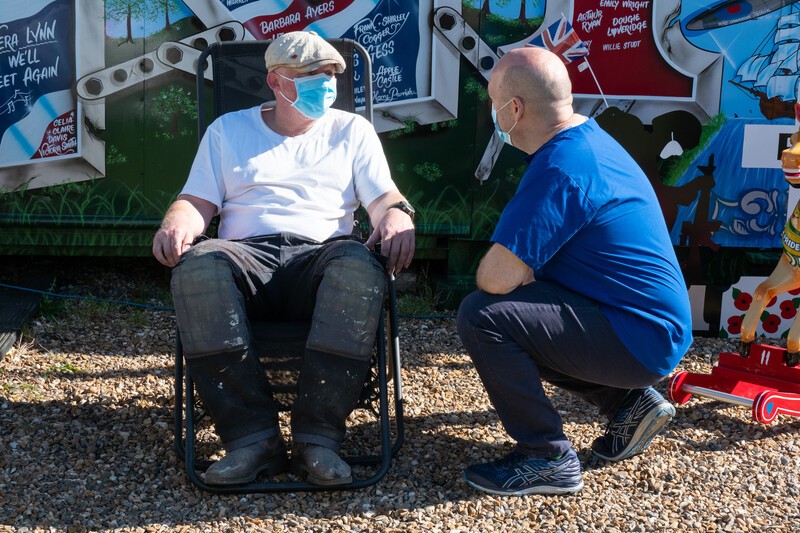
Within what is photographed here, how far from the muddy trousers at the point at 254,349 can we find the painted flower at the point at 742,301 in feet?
9.51

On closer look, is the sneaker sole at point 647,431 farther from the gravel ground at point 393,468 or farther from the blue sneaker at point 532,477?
the blue sneaker at point 532,477

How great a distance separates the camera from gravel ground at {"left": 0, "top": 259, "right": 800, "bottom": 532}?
3062 millimetres

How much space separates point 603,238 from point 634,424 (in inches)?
31.7

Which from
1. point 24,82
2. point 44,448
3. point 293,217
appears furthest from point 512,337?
point 24,82

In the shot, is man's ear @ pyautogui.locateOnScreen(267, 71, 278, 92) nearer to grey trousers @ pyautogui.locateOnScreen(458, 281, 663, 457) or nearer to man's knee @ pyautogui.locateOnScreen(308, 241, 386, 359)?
man's knee @ pyautogui.locateOnScreen(308, 241, 386, 359)

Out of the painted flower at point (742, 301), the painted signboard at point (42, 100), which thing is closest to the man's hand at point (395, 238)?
the painted signboard at point (42, 100)

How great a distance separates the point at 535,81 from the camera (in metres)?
3.10

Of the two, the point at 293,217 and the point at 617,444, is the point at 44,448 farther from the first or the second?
the point at 617,444

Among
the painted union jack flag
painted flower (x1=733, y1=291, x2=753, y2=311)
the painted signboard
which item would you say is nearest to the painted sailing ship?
the painted union jack flag

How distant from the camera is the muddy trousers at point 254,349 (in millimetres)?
3145

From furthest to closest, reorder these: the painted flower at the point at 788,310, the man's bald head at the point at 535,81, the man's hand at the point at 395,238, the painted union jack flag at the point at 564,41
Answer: the painted flower at the point at 788,310
the painted union jack flag at the point at 564,41
the man's hand at the point at 395,238
the man's bald head at the point at 535,81

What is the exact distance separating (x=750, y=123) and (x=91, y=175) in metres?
3.80

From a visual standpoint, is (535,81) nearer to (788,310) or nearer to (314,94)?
(314,94)

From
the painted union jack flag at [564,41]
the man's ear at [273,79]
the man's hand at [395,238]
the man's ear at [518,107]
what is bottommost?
the man's hand at [395,238]
